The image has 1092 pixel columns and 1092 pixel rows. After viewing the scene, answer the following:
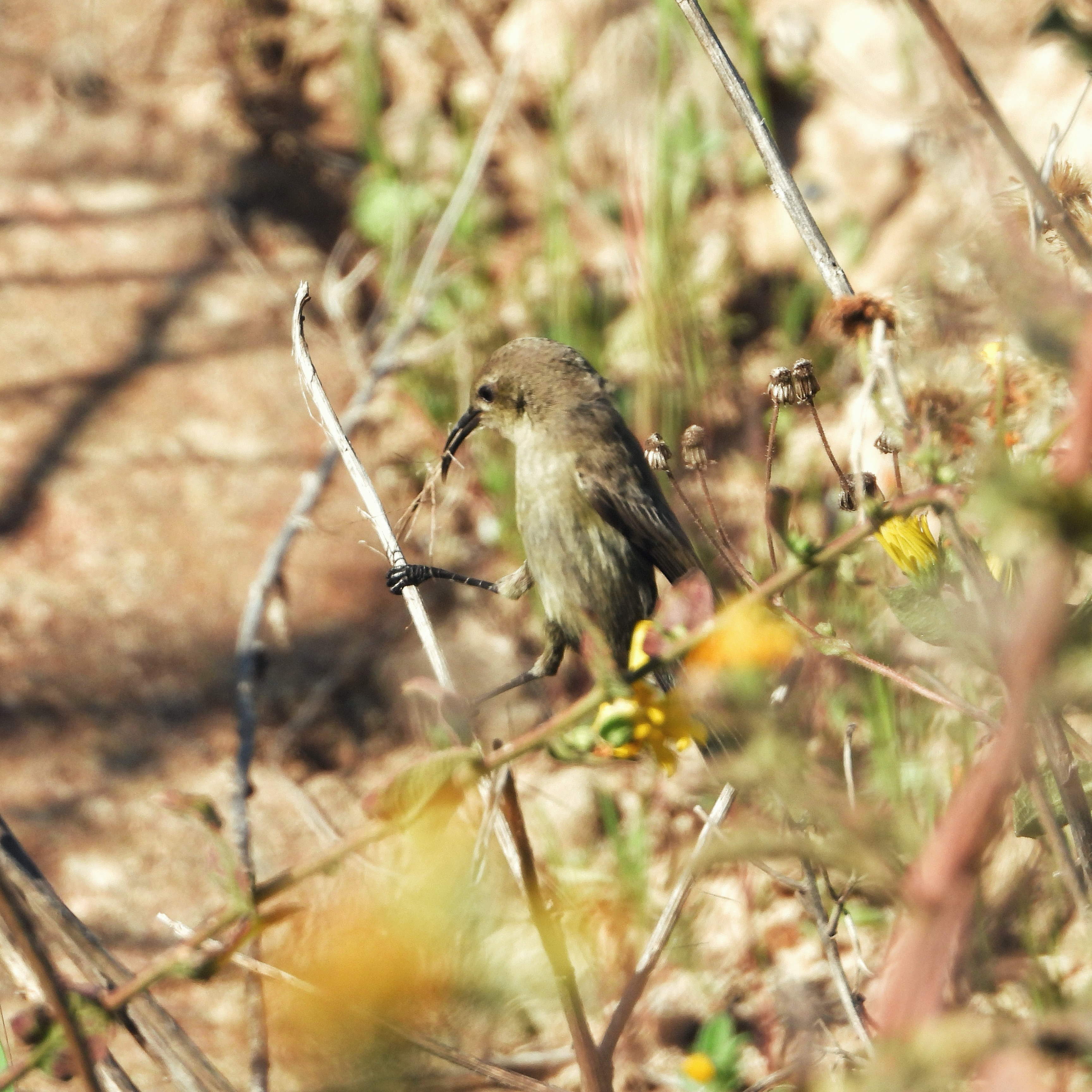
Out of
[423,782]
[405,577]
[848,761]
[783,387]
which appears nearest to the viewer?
[423,782]

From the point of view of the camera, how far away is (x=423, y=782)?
83 centimetres

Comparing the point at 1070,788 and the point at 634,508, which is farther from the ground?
the point at 634,508

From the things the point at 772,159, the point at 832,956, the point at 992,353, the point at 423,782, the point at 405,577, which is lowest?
the point at 423,782

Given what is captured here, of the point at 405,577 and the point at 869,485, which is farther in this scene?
the point at 405,577

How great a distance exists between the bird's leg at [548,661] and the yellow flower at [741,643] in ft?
6.24

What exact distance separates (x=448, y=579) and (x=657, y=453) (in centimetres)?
138

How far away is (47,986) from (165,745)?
2.30 m

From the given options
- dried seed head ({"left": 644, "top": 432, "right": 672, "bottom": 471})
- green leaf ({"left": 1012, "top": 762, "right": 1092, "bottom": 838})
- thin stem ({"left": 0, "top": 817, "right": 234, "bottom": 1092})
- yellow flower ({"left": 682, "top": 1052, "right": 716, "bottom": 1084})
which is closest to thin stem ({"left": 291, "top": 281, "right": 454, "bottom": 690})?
dried seed head ({"left": 644, "top": 432, "right": 672, "bottom": 471})

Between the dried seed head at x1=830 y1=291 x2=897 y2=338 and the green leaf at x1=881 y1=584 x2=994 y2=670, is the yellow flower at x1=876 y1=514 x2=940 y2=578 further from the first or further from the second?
the dried seed head at x1=830 y1=291 x2=897 y2=338

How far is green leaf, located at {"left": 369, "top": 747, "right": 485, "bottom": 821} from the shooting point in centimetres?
82

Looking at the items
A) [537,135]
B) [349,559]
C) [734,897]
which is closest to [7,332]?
[349,559]

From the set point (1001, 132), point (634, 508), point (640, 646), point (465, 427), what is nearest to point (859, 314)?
point (1001, 132)

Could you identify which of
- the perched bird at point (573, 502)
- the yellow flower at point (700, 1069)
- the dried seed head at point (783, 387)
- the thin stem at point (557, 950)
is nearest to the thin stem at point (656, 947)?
the thin stem at point (557, 950)

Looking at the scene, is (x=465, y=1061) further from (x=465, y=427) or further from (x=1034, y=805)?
(x=465, y=427)
